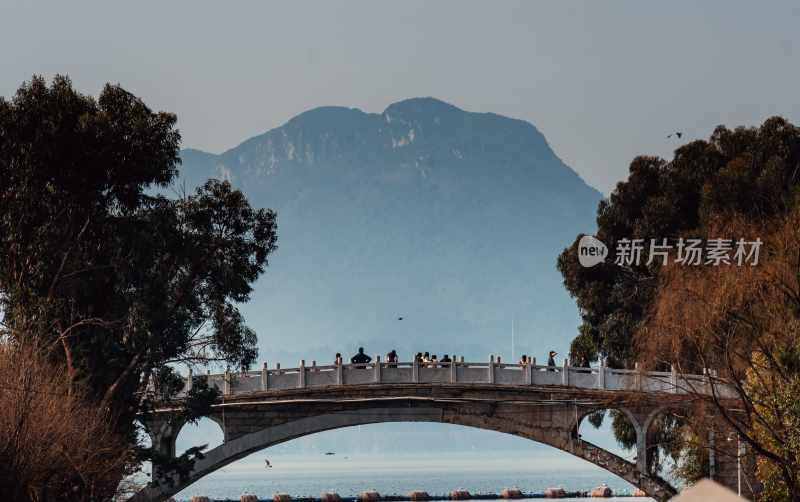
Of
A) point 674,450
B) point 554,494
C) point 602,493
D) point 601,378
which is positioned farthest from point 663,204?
point 602,493

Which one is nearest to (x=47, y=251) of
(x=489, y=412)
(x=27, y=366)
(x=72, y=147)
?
(x=72, y=147)

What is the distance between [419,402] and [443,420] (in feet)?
4.03

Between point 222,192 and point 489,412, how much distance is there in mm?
15622

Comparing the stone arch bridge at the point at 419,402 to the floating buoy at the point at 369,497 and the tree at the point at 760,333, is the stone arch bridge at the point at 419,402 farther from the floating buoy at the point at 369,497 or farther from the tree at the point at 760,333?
the floating buoy at the point at 369,497

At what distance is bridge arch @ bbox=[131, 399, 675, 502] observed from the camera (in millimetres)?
60281

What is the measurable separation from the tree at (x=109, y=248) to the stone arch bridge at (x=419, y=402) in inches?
365

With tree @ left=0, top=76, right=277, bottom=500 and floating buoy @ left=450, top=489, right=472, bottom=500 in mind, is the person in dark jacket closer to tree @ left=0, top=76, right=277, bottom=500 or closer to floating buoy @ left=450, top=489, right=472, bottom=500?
tree @ left=0, top=76, right=277, bottom=500

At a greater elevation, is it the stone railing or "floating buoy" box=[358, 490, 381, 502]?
the stone railing

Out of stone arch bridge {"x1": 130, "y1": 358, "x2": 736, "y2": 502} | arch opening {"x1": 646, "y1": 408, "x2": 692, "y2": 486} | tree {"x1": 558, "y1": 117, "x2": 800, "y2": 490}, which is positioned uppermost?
tree {"x1": 558, "y1": 117, "x2": 800, "y2": 490}

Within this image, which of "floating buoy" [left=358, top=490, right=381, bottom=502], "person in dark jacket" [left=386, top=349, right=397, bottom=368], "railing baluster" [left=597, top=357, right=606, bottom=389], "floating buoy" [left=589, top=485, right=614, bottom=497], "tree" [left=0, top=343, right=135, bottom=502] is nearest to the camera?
"tree" [left=0, top=343, right=135, bottom=502]

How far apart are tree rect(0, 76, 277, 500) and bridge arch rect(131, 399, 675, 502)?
1049 cm

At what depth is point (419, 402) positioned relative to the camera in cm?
6116

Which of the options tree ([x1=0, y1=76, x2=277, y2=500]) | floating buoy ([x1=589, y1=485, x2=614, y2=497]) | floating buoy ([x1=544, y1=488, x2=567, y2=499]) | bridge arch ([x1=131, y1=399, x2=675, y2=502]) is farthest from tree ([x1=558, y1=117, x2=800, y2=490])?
floating buoy ([x1=589, y1=485, x2=614, y2=497])

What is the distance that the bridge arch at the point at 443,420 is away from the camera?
60.3 m
